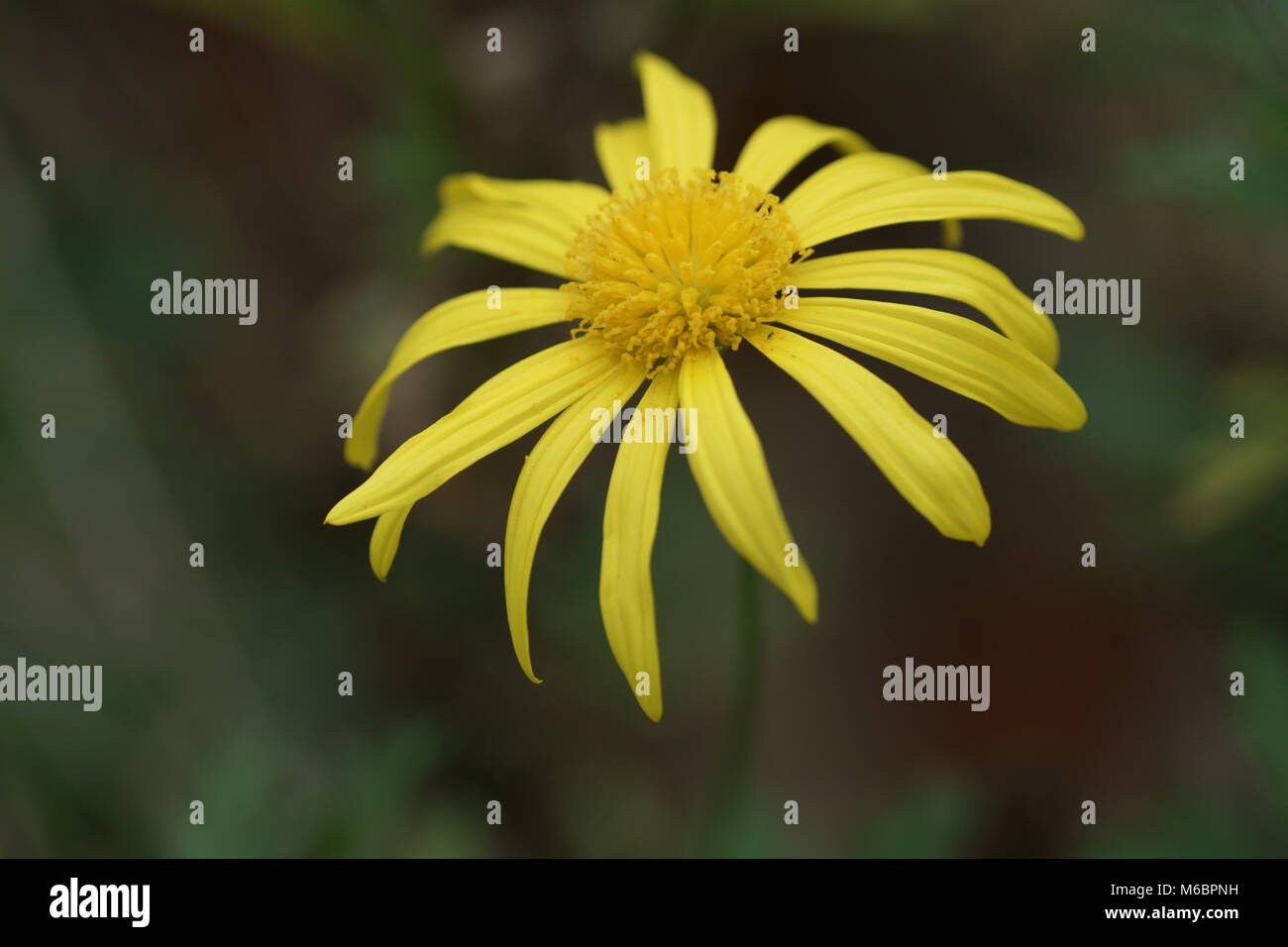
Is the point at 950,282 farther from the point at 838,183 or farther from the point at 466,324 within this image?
→ the point at 466,324

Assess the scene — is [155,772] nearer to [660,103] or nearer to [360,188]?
[360,188]

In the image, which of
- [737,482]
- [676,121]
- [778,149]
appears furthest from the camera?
[676,121]

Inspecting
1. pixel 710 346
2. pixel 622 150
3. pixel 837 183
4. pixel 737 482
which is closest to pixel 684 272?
pixel 710 346

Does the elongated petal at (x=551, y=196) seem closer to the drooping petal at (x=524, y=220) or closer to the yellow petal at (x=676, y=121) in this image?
the drooping petal at (x=524, y=220)

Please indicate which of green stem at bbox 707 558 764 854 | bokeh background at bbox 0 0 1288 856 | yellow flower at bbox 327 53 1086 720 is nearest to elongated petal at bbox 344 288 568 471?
yellow flower at bbox 327 53 1086 720

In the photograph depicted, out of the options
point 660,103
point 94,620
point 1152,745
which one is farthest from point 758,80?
point 94,620

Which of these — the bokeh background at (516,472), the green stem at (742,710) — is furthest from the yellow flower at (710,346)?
the bokeh background at (516,472)
